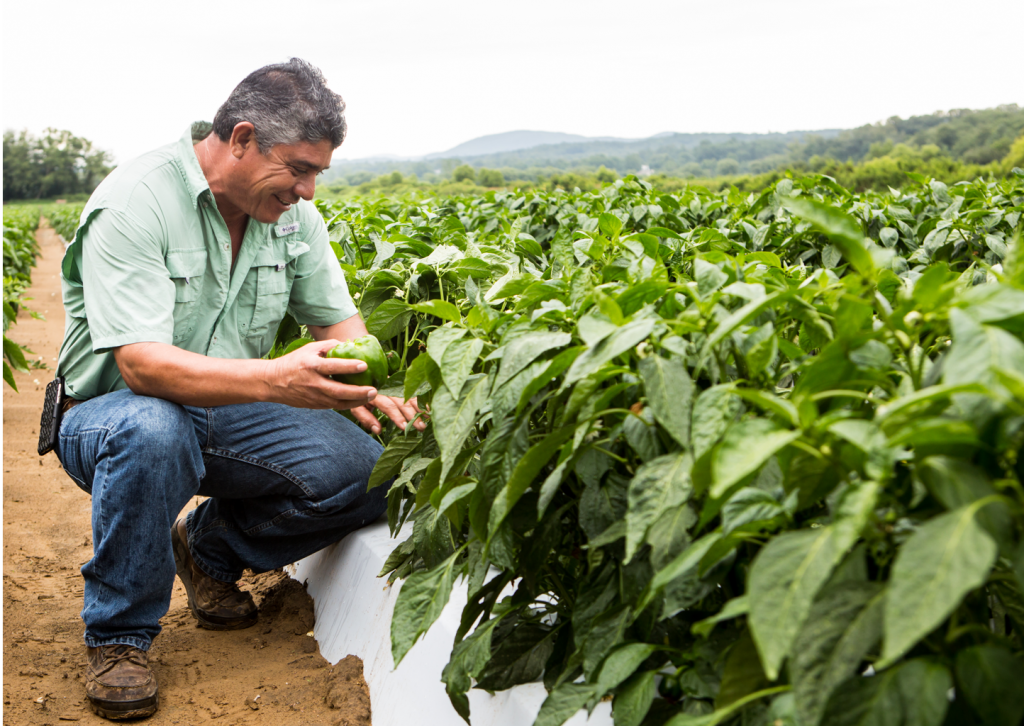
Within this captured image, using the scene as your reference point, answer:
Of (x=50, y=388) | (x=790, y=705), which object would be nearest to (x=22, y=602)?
(x=50, y=388)

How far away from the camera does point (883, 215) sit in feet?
12.2

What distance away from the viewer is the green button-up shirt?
8.16 feet

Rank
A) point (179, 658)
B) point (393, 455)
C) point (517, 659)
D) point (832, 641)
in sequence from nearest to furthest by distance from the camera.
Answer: point (832, 641) → point (517, 659) → point (393, 455) → point (179, 658)

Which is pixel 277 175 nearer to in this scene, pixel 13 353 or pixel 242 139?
pixel 242 139

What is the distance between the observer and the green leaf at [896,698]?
0.82 m

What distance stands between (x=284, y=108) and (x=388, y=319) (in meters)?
0.78

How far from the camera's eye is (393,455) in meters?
2.10

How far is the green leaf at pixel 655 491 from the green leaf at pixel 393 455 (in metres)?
1.00

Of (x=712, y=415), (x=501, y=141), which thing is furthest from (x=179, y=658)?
(x=501, y=141)

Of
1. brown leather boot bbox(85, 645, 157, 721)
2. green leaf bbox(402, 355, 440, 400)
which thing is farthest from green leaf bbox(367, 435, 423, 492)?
brown leather boot bbox(85, 645, 157, 721)

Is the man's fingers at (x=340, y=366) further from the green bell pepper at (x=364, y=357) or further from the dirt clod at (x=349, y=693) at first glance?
the dirt clod at (x=349, y=693)

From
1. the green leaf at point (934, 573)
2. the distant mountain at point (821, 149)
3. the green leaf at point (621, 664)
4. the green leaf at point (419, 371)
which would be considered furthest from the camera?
the distant mountain at point (821, 149)

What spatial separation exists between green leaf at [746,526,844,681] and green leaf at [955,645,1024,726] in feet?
0.52

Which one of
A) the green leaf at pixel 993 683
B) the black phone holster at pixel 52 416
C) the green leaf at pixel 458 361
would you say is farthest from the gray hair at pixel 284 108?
the green leaf at pixel 993 683
